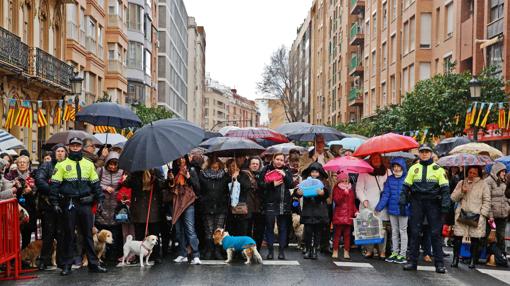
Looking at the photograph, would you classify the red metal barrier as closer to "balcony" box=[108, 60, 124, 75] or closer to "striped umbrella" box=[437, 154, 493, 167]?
"striped umbrella" box=[437, 154, 493, 167]

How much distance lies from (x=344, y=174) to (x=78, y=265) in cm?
465

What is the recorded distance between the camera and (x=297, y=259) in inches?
486

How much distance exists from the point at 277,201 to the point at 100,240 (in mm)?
2961

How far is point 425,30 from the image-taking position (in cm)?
4094

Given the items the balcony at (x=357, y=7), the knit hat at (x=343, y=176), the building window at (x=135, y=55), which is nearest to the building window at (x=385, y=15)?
the balcony at (x=357, y=7)

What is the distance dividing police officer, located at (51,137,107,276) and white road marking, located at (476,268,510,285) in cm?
588

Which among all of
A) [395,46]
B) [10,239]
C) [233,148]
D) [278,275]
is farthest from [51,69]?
[395,46]

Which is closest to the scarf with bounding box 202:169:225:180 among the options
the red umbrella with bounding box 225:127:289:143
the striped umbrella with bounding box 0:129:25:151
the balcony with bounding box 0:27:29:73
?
the striped umbrella with bounding box 0:129:25:151

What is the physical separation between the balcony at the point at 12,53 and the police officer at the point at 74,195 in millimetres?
14878

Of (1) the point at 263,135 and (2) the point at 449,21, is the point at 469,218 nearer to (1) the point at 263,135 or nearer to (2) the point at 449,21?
(1) the point at 263,135

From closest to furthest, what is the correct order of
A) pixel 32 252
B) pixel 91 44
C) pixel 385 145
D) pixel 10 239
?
pixel 10 239 → pixel 32 252 → pixel 385 145 → pixel 91 44

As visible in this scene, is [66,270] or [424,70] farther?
[424,70]

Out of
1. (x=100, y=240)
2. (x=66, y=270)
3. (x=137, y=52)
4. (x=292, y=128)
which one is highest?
(x=137, y=52)

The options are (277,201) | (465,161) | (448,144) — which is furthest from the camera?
(448,144)
